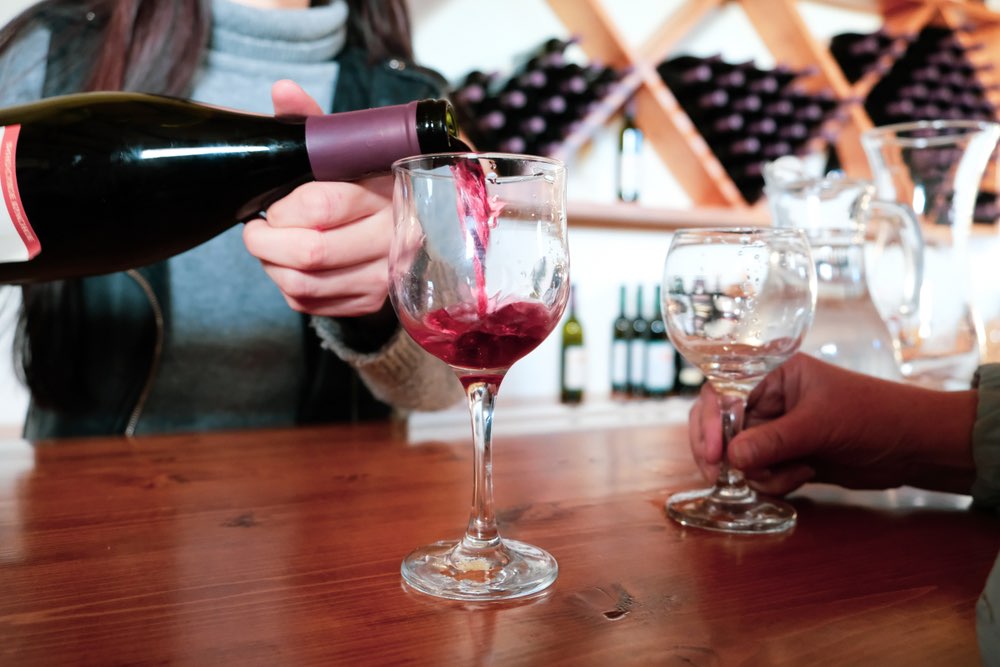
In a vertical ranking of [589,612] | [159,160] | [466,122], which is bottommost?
[589,612]

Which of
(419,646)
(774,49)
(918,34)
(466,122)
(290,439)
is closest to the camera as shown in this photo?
(419,646)

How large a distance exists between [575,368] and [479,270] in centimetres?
157

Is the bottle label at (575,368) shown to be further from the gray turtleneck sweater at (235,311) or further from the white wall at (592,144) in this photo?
the gray turtleneck sweater at (235,311)

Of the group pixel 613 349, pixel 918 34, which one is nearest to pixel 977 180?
pixel 613 349

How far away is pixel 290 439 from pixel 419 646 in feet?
1.75

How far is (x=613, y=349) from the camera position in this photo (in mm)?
2117

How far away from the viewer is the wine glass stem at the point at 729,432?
58cm

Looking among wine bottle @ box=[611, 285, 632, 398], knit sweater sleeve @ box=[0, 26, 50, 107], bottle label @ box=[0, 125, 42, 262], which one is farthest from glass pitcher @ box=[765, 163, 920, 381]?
wine bottle @ box=[611, 285, 632, 398]

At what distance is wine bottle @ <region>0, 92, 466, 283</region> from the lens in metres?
0.58

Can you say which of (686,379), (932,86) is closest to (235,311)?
(686,379)

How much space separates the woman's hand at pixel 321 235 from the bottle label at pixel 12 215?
162mm

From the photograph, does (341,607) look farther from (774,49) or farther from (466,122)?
(774,49)

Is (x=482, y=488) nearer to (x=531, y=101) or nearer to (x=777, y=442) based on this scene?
(x=777, y=442)

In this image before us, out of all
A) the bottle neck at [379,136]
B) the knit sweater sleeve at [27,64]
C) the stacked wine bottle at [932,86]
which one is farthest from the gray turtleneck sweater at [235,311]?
the stacked wine bottle at [932,86]
